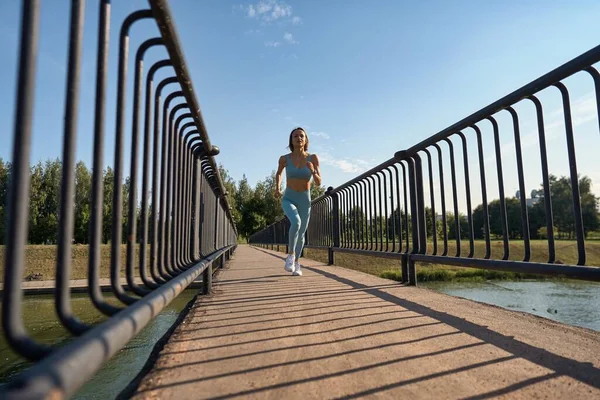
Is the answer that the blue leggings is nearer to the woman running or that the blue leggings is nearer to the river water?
the woman running

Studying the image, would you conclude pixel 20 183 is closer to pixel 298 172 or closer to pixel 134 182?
pixel 134 182

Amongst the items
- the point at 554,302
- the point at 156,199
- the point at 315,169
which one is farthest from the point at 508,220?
the point at 156,199

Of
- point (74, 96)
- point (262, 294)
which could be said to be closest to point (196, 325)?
point (262, 294)

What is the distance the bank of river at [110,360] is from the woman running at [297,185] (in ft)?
6.46

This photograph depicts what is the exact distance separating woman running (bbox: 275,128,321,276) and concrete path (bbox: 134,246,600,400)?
2.26 meters

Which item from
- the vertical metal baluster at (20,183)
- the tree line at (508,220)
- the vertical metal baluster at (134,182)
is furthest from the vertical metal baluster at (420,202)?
the vertical metal baluster at (20,183)

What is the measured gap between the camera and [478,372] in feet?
4.80

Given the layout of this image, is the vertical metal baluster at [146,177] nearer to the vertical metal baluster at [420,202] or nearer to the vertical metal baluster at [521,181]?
the vertical metal baluster at [521,181]

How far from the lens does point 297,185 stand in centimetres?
511

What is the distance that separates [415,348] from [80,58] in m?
1.72

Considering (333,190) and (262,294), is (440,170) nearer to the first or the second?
(262,294)

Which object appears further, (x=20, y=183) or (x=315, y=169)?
(x=315, y=169)

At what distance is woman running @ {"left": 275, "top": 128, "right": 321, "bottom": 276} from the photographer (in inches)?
199

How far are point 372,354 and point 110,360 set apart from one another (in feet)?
13.1
